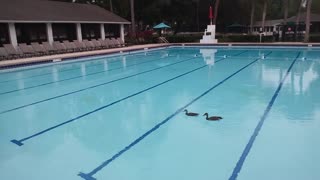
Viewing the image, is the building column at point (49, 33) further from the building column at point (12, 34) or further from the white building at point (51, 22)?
the building column at point (12, 34)

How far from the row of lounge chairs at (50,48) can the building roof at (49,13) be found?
4.92ft

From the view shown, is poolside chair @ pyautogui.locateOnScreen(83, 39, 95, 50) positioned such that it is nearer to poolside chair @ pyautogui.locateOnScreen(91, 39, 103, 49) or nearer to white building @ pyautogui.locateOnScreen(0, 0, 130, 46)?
poolside chair @ pyautogui.locateOnScreen(91, 39, 103, 49)

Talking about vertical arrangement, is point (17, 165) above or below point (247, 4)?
below

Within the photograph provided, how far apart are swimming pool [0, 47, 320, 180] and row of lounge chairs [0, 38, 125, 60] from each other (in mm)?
5732

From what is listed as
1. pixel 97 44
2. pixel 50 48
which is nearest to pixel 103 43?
pixel 97 44

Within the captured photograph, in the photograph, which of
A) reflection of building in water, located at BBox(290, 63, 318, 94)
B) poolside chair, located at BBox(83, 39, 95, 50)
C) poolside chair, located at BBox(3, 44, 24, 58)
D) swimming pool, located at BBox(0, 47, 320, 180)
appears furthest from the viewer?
poolside chair, located at BBox(83, 39, 95, 50)

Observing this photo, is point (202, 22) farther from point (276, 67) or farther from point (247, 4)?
point (276, 67)

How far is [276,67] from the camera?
12.6 m

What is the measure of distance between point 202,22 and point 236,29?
6.41 metres

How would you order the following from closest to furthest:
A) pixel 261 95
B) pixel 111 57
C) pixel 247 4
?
pixel 261 95 < pixel 111 57 < pixel 247 4

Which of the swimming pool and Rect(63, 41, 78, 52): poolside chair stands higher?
Rect(63, 41, 78, 52): poolside chair

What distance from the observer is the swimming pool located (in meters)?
4.02

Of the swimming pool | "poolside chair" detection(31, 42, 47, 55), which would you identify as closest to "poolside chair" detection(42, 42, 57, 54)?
"poolside chair" detection(31, 42, 47, 55)

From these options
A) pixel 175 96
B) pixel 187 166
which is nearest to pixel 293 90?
pixel 175 96
